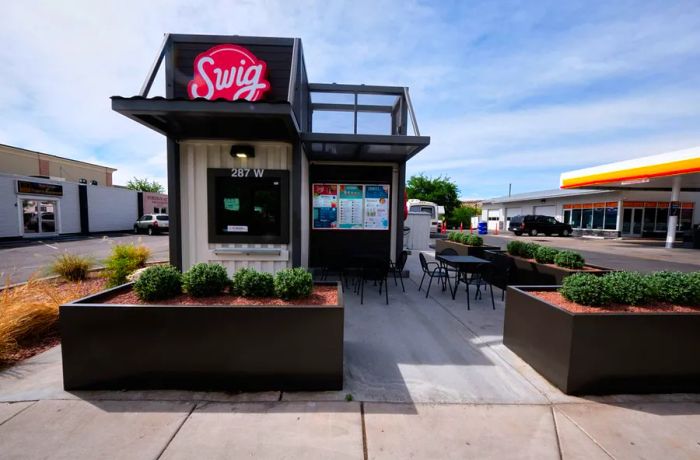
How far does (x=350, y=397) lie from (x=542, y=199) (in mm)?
32563

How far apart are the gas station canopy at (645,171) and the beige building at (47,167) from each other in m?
37.8

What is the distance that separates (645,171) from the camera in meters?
14.5

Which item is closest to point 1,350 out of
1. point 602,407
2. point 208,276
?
point 208,276

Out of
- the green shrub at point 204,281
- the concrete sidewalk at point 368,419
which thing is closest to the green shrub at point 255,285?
the green shrub at point 204,281

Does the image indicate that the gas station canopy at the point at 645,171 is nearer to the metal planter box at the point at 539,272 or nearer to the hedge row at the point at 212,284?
the metal planter box at the point at 539,272

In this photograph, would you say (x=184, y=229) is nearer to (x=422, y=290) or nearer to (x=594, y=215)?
(x=422, y=290)

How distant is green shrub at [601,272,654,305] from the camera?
3.03 metres

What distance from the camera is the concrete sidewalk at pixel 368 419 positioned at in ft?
6.79

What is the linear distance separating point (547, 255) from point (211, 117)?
6.23 m

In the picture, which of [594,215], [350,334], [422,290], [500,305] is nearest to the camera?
[350,334]

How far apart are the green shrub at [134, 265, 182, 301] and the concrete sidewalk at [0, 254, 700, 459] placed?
2.80 ft

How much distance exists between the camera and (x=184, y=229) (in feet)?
16.6

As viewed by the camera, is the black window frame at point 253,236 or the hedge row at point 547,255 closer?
the black window frame at point 253,236

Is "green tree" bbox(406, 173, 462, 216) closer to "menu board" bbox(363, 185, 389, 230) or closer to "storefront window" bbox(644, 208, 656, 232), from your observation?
"storefront window" bbox(644, 208, 656, 232)
